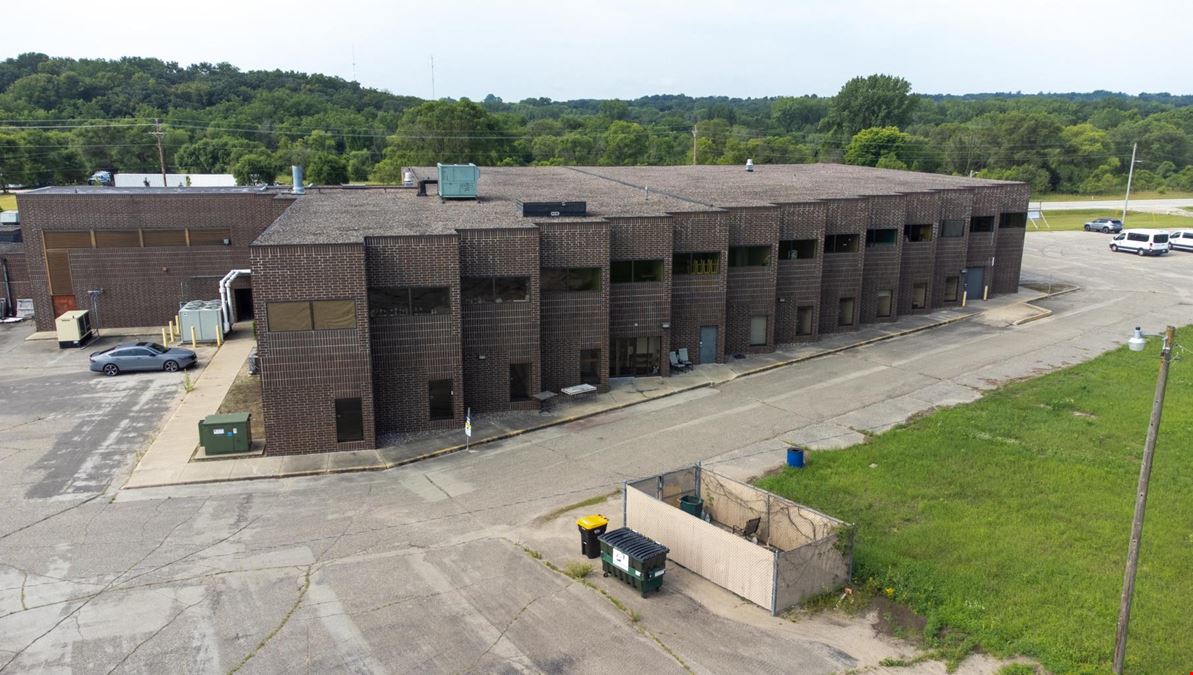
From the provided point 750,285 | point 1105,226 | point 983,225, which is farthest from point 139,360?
point 1105,226

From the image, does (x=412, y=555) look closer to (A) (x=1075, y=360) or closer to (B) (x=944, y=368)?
(B) (x=944, y=368)

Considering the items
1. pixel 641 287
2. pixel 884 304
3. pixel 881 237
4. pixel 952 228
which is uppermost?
pixel 952 228

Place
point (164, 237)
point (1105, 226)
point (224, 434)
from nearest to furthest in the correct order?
point (224, 434)
point (164, 237)
point (1105, 226)

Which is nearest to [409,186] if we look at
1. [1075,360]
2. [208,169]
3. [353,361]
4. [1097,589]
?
[353,361]

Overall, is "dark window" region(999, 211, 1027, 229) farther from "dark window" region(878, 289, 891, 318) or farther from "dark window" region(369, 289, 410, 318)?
"dark window" region(369, 289, 410, 318)

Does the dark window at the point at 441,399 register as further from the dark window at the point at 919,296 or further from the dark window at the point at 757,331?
the dark window at the point at 919,296

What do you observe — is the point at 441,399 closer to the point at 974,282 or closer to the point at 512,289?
the point at 512,289

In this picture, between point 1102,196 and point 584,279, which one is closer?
point 584,279

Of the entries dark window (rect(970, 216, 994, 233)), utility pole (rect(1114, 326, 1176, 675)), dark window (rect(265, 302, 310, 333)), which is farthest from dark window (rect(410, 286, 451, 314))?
dark window (rect(970, 216, 994, 233))
